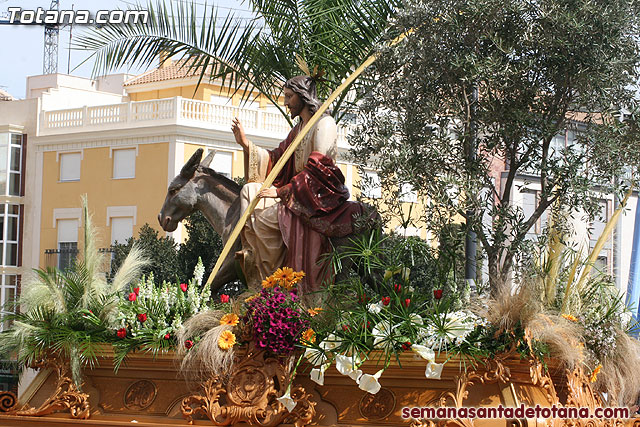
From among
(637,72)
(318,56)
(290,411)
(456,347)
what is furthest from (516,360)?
(318,56)

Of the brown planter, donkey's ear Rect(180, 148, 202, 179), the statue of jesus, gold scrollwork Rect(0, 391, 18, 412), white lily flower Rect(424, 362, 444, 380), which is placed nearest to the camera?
white lily flower Rect(424, 362, 444, 380)

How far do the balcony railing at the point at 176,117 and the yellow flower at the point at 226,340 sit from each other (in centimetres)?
2450

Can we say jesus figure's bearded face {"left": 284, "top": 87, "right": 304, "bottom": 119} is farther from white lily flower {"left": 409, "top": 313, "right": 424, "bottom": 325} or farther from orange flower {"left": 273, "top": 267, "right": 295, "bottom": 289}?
white lily flower {"left": 409, "top": 313, "right": 424, "bottom": 325}

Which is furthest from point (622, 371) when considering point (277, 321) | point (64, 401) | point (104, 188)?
point (104, 188)

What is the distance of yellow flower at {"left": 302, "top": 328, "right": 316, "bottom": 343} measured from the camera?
770 centimetres

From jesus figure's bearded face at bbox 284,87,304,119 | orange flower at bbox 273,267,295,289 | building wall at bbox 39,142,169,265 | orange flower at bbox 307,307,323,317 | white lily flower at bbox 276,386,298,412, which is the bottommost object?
white lily flower at bbox 276,386,298,412

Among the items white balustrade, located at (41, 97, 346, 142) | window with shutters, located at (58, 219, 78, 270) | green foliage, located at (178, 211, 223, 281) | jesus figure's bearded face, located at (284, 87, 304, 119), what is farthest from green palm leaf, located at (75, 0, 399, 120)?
window with shutters, located at (58, 219, 78, 270)

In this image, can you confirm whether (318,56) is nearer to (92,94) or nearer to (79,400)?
(79,400)

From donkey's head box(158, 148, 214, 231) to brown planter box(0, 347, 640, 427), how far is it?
2531mm

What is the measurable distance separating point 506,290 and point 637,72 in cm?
266

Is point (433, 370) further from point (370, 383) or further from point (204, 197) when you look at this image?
point (204, 197)

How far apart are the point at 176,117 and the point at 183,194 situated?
2310 cm

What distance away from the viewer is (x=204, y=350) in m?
7.84

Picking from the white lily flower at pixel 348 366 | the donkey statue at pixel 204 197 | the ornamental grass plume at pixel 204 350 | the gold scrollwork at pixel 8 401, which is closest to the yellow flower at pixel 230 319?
the ornamental grass plume at pixel 204 350
